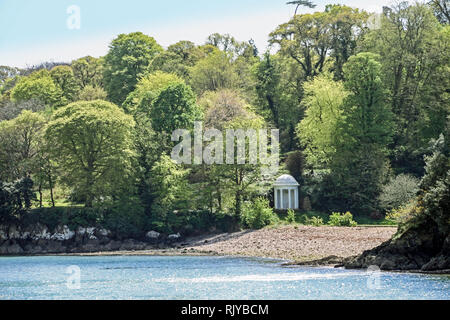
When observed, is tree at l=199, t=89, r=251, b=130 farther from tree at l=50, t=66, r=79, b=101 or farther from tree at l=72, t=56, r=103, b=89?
tree at l=72, t=56, r=103, b=89

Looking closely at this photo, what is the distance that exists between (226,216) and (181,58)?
32861 mm

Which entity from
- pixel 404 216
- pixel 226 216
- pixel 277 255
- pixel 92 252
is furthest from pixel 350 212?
pixel 404 216

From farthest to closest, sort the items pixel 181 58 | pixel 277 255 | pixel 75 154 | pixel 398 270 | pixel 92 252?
pixel 181 58 < pixel 75 154 < pixel 92 252 < pixel 277 255 < pixel 398 270

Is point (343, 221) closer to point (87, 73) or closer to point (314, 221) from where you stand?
point (314, 221)

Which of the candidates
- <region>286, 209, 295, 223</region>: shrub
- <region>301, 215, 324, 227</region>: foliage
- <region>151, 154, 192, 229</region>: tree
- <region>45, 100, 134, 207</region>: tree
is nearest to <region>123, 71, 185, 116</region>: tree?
<region>45, 100, 134, 207</region>: tree

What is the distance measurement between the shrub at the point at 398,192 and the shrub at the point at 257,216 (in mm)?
8566

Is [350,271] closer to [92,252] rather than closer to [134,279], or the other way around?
[134,279]

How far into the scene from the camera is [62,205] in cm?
5828

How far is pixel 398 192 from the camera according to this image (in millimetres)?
53281

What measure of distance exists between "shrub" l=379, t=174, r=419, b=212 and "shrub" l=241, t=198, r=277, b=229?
337 inches

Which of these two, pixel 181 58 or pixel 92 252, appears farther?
pixel 181 58

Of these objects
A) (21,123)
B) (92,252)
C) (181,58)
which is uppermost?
(181,58)

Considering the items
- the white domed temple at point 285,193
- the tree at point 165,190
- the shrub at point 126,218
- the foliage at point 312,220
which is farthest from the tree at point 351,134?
the shrub at point 126,218

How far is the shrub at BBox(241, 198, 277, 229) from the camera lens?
179 feet
